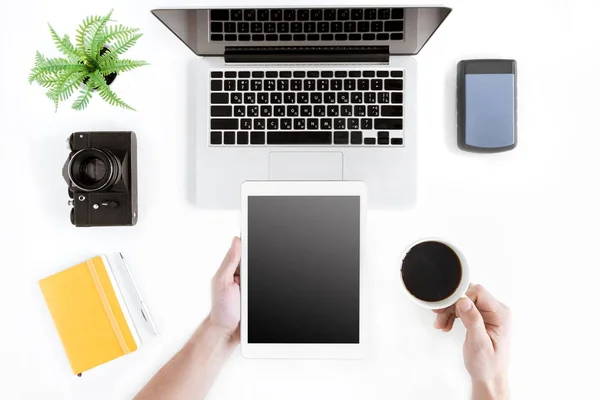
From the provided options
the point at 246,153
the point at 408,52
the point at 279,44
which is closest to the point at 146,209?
the point at 246,153

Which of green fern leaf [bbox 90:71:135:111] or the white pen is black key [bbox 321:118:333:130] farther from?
the white pen

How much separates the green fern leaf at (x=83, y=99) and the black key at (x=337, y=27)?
48 centimetres

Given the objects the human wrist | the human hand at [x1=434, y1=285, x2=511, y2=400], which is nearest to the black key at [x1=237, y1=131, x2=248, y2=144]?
the human hand at [x1=434, y1=285, x2=511, y2=400]

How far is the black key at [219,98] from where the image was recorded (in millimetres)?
871

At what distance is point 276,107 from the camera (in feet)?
2.84

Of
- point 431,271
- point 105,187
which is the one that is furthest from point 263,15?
point 431,271

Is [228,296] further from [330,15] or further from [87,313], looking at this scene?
[330,15]

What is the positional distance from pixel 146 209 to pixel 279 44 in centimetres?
43

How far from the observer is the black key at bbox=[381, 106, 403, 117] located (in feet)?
2.82

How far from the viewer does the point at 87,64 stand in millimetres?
858

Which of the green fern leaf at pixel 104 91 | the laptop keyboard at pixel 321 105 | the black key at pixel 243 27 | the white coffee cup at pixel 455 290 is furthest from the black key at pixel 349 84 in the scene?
the green fern leaf at pixel 104 91

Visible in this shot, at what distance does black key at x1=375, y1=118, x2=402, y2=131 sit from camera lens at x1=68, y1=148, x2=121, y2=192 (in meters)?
0.51

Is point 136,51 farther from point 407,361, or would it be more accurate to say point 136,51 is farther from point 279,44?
point 407,361

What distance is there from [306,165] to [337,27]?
269 mm
